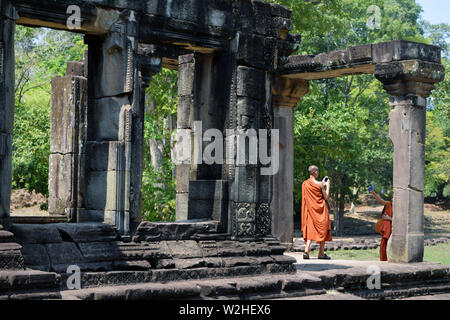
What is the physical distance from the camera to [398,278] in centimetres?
973

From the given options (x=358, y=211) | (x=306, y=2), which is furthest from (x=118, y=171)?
(x=358, y=211)

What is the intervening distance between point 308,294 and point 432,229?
79.4ft

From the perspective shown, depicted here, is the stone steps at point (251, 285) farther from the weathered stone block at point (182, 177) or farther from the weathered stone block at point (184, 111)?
the weathered stone block at point (184, 111)

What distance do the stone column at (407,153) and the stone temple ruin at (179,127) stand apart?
0.06 feet

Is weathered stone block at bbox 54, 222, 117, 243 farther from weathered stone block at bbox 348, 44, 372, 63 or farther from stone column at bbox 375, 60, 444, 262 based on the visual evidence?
weathered stone block at bbox 348, 44, 372, 63

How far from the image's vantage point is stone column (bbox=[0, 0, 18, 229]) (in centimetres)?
674

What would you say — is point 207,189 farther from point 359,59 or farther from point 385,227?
point 385,227

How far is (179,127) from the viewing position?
1052 cm

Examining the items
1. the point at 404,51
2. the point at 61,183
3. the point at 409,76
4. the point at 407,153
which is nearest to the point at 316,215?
the point at 407,153

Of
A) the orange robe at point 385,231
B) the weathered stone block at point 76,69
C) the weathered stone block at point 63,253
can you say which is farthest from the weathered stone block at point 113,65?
the orange robe at point 385,231

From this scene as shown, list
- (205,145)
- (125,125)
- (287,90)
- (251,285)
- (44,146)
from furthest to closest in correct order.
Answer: (44,146)
(287,90)
(205,145)
(251,285)
(125,125)

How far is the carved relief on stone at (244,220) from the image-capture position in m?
8.59

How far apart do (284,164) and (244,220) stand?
445 cm
